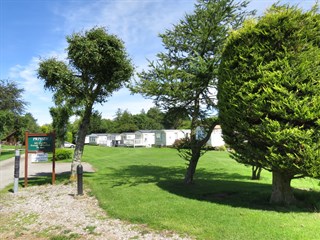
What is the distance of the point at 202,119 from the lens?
36.6 feet

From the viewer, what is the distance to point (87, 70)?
39.0 ft

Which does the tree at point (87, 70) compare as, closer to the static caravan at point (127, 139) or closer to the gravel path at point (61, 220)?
the gravel path at point (61, 220)

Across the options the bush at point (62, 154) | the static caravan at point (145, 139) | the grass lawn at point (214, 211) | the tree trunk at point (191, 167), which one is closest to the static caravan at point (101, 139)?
the static caravan at point (145, 139)

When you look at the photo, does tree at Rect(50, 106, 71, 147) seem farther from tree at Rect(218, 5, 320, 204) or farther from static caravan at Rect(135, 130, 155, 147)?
static caravan at Rect(135, 130, 155, 147)

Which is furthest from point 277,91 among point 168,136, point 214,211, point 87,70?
point 168,136

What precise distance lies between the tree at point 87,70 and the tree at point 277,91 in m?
5.73

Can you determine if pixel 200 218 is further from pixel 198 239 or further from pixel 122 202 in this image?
pixel 122 202

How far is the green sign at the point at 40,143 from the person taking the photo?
39.0 ft

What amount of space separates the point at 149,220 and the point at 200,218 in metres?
0.98

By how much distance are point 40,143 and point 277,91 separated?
361 inches

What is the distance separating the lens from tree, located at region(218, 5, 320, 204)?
237 inches

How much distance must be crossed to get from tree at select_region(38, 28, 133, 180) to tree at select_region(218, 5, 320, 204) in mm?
5734

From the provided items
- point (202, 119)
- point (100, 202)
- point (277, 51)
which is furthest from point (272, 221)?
point (202, 119)

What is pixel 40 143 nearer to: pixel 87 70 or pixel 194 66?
pixel 87 70
